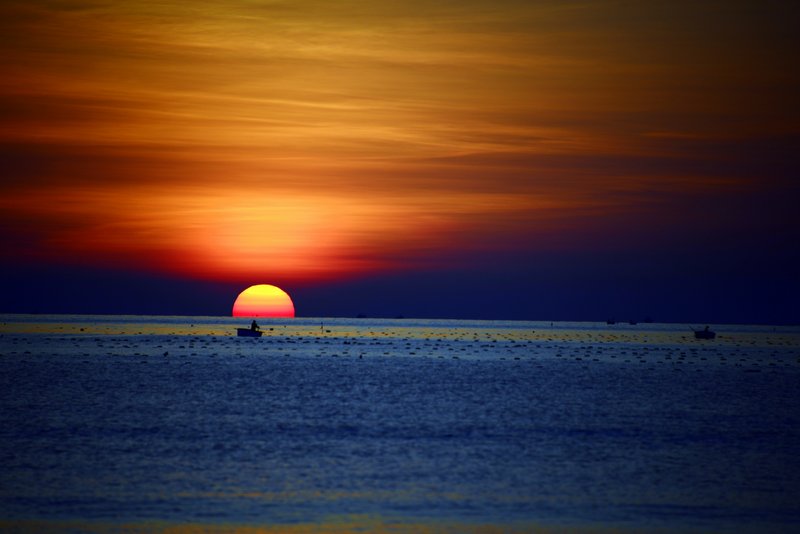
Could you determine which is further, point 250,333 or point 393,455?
point 250,333

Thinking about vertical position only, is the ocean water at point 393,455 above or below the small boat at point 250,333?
below

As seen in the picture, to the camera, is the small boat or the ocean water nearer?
the ocean water

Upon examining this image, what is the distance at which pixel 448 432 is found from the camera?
47.5 metres

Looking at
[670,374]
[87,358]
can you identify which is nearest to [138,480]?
[670,374]

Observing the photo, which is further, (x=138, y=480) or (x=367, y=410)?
(x=367, y=410)

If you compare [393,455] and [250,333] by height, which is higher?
[250,333]

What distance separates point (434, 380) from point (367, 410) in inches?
1087

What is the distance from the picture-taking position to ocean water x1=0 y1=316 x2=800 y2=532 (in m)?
28.1

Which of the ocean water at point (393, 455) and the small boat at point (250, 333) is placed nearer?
the ocean water at point (393, 455)

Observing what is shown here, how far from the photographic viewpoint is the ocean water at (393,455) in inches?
1105

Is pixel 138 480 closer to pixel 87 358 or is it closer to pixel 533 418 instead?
pixel 533 418

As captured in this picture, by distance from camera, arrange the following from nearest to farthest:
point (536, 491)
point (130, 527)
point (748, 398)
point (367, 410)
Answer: point (130, 527)
point (536, 491)
point (367, 410)
point (748, 398)

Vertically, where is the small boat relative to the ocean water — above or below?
above

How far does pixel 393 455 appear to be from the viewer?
129 feet
